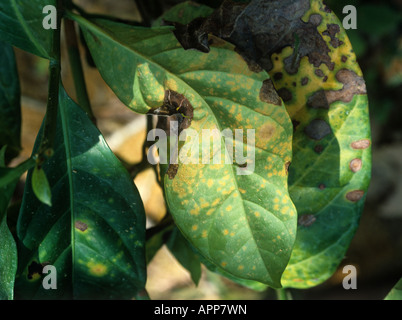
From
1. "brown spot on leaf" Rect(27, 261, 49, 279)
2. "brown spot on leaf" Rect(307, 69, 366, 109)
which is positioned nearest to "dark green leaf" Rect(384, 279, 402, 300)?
"brown spot on leaf" Rect(307, 69, 366, 109)

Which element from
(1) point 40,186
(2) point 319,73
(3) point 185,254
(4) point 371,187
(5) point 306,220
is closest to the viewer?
(1) point 40,186

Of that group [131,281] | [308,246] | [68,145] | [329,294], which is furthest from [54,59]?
[329,294]

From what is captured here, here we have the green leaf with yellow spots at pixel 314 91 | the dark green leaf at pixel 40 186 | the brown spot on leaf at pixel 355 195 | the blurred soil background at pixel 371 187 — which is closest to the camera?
the dark green leaf at pixel 40 186

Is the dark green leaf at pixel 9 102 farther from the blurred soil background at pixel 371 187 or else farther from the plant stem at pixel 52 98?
the blurred soil background at pixel 371 187

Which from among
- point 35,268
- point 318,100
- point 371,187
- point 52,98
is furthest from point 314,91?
point 371,187

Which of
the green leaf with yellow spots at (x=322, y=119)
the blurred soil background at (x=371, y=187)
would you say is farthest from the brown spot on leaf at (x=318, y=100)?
the blurred soil background at (x=371, y=187)

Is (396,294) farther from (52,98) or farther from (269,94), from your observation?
(52,98)

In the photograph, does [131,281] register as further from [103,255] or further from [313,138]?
[313,138]
